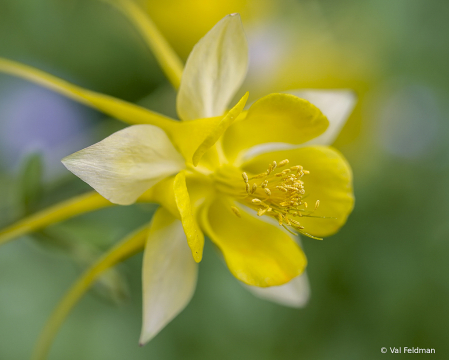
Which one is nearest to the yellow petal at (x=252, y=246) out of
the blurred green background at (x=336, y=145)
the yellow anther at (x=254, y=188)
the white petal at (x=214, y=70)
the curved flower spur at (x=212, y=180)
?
the curved flower spur at (x=212, y=180)

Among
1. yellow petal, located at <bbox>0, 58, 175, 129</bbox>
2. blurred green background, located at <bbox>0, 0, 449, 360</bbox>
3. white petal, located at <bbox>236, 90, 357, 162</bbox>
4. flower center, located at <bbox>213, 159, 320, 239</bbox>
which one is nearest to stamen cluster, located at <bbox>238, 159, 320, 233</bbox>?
flower center, located at <bbox>213, 159, 320, 239</bbox>

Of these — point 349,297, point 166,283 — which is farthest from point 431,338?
point 166,283

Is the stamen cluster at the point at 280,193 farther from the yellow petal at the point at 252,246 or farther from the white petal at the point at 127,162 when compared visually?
the white petal at the point at 127,162

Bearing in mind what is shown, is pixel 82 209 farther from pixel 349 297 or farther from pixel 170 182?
pixel 349 297

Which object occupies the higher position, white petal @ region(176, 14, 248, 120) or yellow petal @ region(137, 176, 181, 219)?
white petal @ region(176, 14, 248, 120)

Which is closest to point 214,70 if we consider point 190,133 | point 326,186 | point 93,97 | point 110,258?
point 190,133

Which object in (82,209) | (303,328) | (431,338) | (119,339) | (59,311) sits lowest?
(431,338)

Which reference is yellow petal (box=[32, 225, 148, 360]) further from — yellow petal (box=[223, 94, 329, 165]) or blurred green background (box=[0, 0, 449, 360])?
blurred green background (box=[0, 0, 449, 360])
